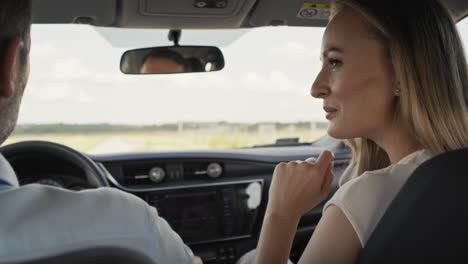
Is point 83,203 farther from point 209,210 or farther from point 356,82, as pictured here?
point 209,210

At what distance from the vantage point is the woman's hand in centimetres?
188

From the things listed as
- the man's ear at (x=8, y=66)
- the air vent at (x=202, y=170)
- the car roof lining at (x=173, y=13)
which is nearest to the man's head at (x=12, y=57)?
the man's ear at (x=8, y=66)

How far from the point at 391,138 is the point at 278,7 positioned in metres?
1.41

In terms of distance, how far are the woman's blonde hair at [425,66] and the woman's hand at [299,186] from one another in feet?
1.10

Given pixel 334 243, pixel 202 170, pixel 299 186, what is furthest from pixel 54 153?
pixel 334 243

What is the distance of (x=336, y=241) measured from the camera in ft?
5.52

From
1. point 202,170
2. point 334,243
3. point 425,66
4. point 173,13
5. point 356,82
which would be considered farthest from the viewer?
point 202,170

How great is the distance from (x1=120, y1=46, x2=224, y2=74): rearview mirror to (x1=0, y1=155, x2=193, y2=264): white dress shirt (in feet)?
7.29

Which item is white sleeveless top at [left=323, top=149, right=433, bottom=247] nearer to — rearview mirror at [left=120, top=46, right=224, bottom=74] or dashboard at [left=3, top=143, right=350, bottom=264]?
rearview mirror at [left=120, top=46, right=224, bottom=74]

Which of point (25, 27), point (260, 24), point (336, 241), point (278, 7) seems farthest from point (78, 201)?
point (260, 24)

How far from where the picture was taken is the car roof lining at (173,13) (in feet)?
9.70

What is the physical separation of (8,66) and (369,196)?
3.68ft

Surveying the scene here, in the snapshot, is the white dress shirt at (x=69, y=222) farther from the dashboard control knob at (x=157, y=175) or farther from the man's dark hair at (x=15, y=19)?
the dashboard control knob at (x=157, y=175)

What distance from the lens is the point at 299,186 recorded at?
189 cm
